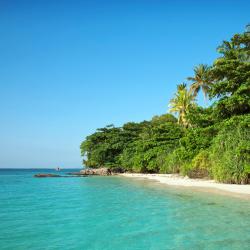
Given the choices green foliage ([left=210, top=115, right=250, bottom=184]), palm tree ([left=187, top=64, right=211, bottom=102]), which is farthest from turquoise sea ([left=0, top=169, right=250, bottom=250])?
palm tree ([left=187, top=64, right=211, bottom=102])

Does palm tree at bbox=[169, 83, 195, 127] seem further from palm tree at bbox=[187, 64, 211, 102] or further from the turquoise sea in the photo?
the turquoise sea

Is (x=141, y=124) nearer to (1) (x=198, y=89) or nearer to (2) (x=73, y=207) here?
(1) (x=198, y=89)

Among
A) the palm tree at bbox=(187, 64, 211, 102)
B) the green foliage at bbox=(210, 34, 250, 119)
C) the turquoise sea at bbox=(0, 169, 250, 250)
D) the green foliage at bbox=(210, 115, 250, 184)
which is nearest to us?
the turquoise sea at bbox=(0, 169, 250, 250)

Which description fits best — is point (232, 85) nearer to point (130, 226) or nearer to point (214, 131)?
point (214, 131)

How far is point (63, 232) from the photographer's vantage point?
8312mm

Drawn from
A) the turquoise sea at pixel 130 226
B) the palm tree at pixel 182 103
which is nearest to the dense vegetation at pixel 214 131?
the palm tree at pixel 182 103

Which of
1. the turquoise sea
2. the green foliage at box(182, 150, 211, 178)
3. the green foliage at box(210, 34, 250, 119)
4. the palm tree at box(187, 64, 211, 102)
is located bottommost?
the turquoise sea

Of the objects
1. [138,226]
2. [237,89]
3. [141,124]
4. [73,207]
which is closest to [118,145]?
[141,124]

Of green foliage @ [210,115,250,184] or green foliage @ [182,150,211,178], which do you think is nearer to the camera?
green foliage @ [210,115,250,184]

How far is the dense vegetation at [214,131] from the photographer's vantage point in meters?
19.9

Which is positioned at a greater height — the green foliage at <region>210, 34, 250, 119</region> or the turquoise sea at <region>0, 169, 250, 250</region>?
the green foliage at <region>210, 34, 250, 119</region>

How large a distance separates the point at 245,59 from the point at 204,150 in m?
8.19

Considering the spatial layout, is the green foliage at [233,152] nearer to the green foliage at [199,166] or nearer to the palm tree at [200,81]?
the green foliage at [199,166]

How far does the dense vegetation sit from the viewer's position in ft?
65.4
